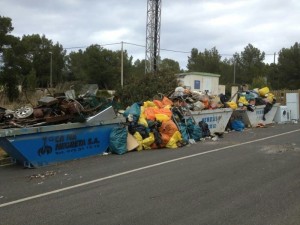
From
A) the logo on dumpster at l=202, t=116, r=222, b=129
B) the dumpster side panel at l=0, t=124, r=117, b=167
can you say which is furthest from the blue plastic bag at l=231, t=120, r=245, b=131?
the dumpster side panel at l=0, t=124, r=117, b=167

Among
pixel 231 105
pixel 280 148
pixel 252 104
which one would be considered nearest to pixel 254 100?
pixel 252 104

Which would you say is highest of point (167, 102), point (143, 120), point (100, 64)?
point (100, 64)

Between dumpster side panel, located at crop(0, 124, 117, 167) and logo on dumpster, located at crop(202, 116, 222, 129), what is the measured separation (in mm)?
4837

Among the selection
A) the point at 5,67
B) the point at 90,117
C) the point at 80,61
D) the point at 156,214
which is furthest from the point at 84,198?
the point at 80,61

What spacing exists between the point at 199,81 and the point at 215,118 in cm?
1324

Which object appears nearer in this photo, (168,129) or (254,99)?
(168,129)

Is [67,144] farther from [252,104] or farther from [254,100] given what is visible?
[254,100]

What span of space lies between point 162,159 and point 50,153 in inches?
106

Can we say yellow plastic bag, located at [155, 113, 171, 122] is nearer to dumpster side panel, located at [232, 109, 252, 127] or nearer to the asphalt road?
the asphalt road

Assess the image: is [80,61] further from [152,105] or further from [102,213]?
[102,213]

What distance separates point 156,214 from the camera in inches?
223

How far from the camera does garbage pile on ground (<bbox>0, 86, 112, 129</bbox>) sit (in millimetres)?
9977

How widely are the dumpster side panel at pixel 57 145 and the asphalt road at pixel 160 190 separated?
0.95 ft

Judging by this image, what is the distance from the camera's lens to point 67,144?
10.2 metres
